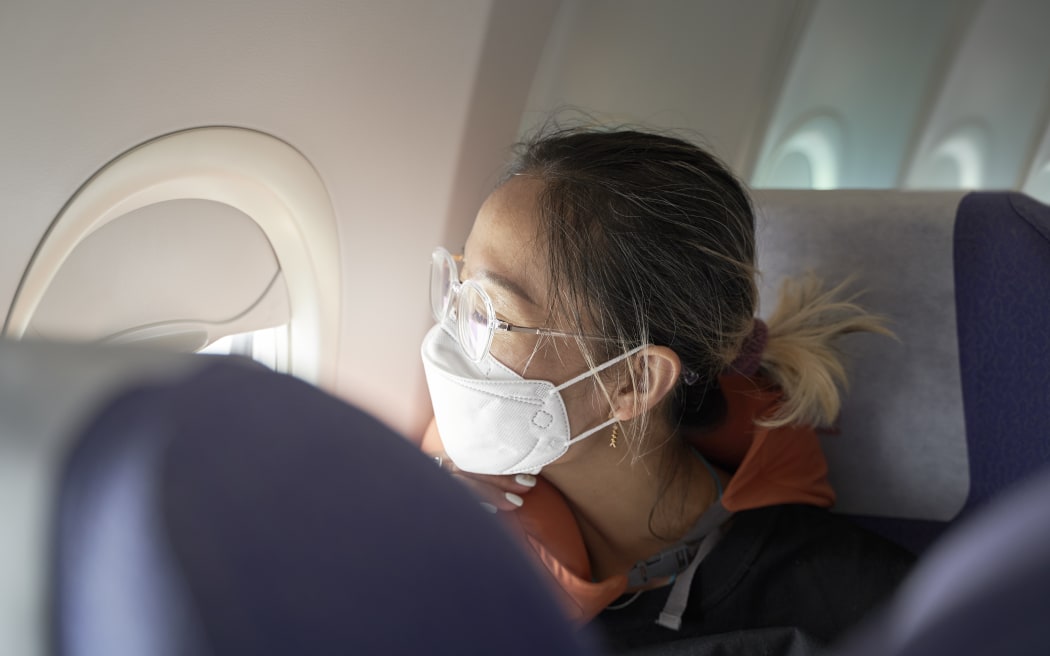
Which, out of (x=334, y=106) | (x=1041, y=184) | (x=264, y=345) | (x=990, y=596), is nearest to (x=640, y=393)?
(x=334, y=106)

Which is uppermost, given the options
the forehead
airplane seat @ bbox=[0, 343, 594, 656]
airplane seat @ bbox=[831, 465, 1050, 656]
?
airplane seat @ bbox=[831, 465, 1050, 656]

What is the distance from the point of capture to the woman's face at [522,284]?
1381mm

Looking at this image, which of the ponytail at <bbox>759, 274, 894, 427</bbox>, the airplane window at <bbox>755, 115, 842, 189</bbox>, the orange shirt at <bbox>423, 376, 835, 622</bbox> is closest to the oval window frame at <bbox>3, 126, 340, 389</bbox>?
the orange shirt at <bbox>423, 376, 835, 622</bbox>

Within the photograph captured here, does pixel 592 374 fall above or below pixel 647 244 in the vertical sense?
below

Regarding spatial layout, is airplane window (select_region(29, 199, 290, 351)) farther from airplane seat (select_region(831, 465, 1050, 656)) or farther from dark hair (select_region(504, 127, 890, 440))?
airplane seat (select_region(831, 465, 1050, 656))

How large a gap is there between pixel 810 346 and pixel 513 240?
687 millimetres

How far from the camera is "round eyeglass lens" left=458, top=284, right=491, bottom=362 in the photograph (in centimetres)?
140

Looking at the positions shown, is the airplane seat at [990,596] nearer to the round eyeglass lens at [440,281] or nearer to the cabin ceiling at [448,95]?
the cabin ceiling at [448,95]

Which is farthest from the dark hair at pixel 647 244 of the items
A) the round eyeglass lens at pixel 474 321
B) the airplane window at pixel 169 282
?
the airplane window at pixel 169 282

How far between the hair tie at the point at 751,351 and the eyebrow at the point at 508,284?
0.45 m

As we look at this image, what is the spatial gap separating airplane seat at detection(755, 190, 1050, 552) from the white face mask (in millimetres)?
660

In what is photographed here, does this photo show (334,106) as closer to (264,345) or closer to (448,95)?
(448,95)

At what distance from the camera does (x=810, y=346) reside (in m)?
1.65

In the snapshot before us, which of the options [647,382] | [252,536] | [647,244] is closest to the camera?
[252,536]
